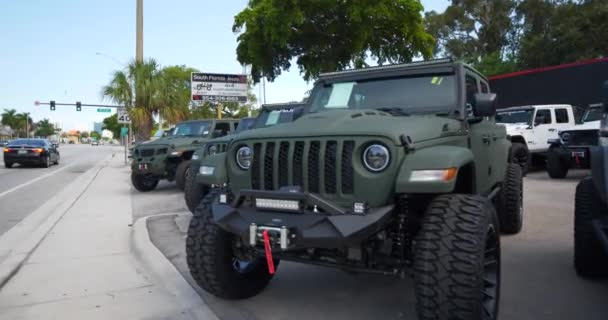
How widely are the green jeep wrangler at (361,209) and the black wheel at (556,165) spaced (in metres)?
8.49

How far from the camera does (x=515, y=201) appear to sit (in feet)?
18.7

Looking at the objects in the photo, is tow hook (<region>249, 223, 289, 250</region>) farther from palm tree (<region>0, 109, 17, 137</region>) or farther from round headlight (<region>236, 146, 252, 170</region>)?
palm tree (<region>0, 109, 17, 137</region>)

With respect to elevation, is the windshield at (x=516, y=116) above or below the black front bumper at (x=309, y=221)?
above

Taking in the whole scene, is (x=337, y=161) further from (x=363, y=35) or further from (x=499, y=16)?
(x=499, y=16)

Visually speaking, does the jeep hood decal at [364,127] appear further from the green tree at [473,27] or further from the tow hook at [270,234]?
the green tree at [473,27]

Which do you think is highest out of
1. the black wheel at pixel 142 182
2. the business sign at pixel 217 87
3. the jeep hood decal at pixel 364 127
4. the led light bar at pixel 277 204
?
the business sign at pixel 217 87

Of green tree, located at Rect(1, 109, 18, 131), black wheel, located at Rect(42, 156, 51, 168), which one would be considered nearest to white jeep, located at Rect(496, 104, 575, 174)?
black wheel, located at Rect(42, 156, 51, 168)

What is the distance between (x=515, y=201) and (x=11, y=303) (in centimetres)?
523

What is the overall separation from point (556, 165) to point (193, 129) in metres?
8.54

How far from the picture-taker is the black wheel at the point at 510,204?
5.67 m

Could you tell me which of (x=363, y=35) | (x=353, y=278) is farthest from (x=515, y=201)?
(x=363, y=35)

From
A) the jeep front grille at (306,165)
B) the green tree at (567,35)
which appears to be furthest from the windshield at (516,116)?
the green tree at (567,35)

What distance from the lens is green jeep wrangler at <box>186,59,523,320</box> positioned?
2.73 m

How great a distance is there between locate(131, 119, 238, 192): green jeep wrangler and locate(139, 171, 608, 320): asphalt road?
4.88 meters
